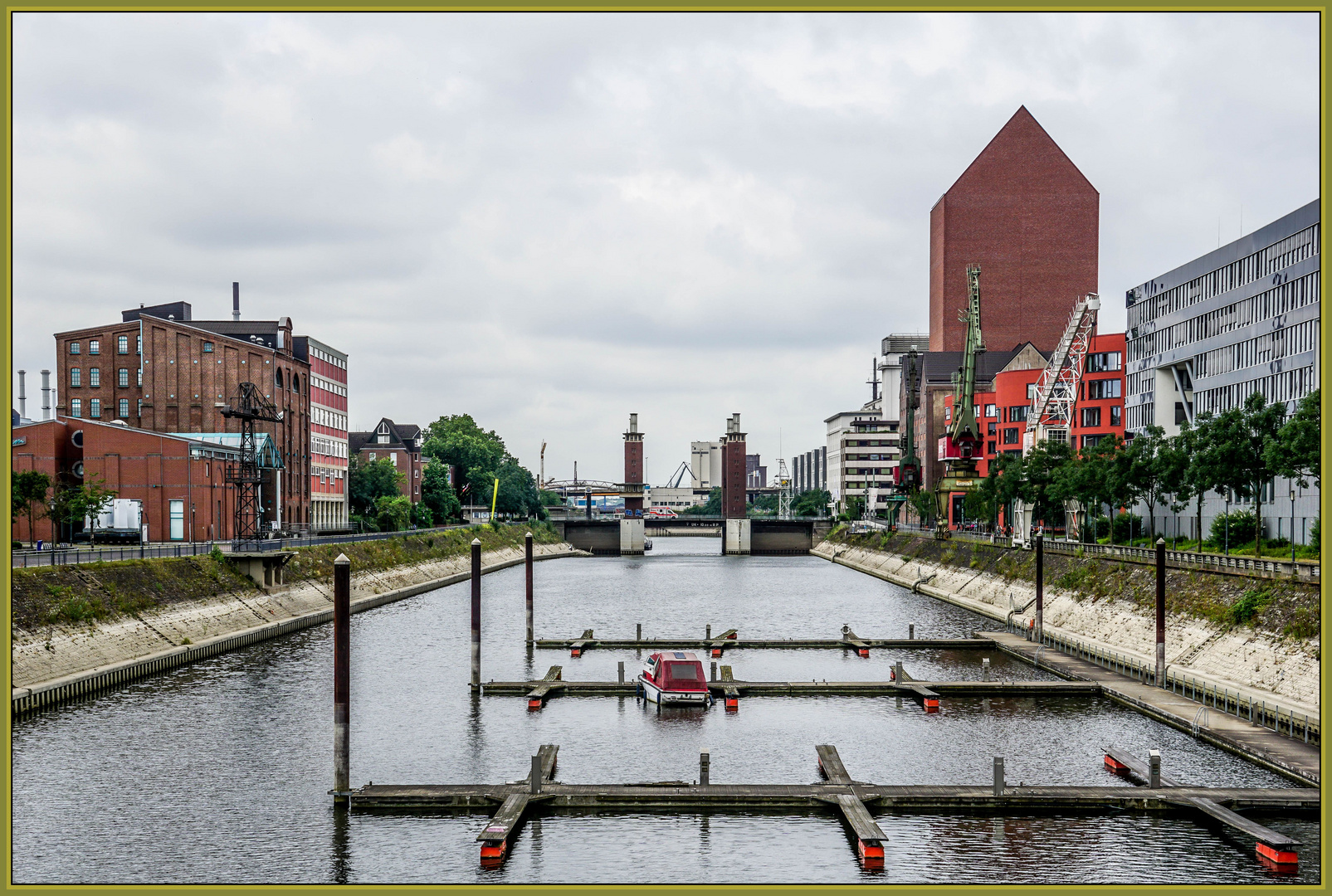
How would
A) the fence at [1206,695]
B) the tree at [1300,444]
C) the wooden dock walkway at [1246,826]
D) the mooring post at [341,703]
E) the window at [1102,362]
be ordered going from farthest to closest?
the window at [1102,362], the tree at [1300,444], the fence at [1206,695], the mooring post at [341,703], the wooden dock walkway at [1246,826]

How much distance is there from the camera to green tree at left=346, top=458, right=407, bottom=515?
170 m

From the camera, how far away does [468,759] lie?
41.8 meters

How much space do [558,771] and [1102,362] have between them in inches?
4711

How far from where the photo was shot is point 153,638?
202 ft

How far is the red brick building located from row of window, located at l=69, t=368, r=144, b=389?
22587mm

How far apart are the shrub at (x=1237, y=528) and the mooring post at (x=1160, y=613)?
34749 millimetres

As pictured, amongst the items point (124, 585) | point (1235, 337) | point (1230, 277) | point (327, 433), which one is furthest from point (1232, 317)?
point (327, 433)

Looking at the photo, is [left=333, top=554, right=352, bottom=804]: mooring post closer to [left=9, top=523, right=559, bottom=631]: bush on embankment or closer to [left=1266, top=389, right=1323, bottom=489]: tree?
[left=9, top=523, right=559, bottom=631]: bush on embankment

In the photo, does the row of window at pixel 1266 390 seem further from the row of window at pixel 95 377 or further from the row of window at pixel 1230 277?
the row of window at pixel 95 377

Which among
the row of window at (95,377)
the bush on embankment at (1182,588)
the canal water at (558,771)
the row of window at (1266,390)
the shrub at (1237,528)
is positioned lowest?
the canal water at (558,771)

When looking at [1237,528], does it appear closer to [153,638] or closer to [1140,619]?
[1140,619]

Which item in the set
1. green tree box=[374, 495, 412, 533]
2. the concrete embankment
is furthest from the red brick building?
the concrete embankment

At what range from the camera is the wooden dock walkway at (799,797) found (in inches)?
1347

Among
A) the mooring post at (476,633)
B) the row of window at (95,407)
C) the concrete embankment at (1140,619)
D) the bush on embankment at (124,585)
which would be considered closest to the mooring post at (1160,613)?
the concrete embankment at (1140,619)
